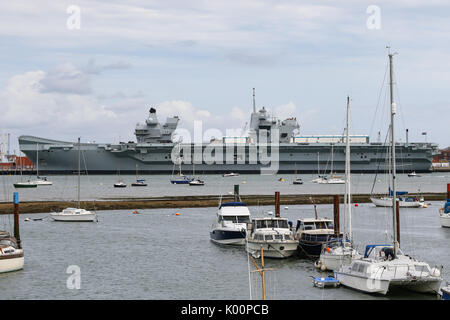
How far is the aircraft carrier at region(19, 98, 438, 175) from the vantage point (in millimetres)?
132125

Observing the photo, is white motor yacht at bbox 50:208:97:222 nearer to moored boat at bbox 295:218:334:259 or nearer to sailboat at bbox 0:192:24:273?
sailboat at bbox 0:192:24:273

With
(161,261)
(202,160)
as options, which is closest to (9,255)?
(161,261)

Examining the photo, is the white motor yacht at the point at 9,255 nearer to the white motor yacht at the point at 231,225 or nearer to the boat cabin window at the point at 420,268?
the white motor yacht at the point at 231,225

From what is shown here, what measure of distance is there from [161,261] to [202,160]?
108593mm

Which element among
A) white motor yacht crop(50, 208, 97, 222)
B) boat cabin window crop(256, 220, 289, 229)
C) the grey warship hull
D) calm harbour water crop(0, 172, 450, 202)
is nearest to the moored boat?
boat cabin window crop(256, 220, 289, 229)

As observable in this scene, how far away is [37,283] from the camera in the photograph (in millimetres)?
26859

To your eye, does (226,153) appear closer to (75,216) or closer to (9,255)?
(75,216)

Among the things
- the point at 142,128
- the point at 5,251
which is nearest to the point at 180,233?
the point at 5,251

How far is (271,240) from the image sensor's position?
33.0 m

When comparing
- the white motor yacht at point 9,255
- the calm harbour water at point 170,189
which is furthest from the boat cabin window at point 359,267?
the calm harbour water at point 170,189

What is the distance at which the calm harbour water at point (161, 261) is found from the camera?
2533 centimetres
